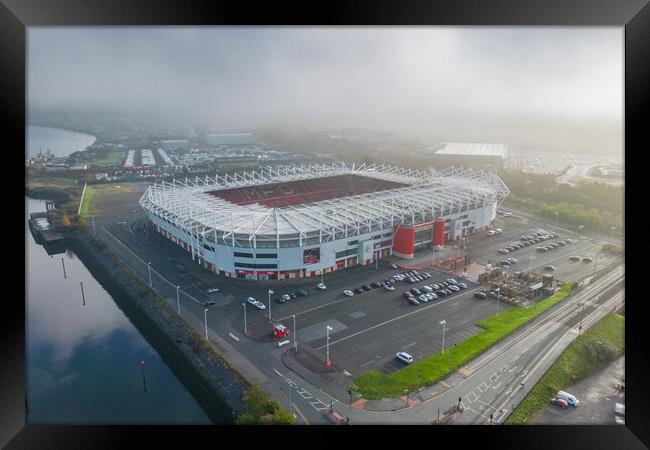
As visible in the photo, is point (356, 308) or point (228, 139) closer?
point (356, 308)

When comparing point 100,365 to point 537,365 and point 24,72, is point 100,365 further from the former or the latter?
point 537,365

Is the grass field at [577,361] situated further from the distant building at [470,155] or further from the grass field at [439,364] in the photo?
the distant building at [470,155]

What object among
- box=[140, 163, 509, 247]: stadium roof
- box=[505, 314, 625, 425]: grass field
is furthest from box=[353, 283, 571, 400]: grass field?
box=[140, 163, 509, 247]: stadium roof

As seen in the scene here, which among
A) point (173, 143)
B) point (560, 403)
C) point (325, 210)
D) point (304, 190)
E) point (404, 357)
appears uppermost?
point (173, 143)

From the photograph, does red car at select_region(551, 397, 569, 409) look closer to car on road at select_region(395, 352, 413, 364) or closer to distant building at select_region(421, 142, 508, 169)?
car on road at select_region(395, 352, 413, 364)

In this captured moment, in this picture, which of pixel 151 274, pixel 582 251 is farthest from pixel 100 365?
pixel 582 251

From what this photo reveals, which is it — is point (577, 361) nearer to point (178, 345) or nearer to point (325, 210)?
point (178, 345)

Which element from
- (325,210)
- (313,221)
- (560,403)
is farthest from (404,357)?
(325,210)
